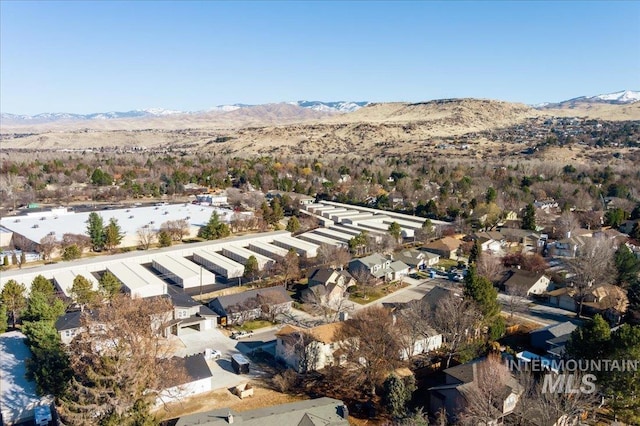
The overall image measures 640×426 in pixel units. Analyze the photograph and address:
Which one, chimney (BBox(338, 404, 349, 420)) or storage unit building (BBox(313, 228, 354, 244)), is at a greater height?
storage unit building (BBox(313, 228, 354, 244))

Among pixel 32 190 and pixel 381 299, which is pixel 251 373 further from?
pixel 32 190

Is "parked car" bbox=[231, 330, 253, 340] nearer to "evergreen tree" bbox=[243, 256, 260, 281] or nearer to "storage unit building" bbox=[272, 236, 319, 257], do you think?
"evergreen tree" bbox=[243, 256, 260, 281]

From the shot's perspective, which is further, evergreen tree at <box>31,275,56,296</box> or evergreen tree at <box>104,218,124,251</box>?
evergreen tree at <box>104,218,124,251</box>

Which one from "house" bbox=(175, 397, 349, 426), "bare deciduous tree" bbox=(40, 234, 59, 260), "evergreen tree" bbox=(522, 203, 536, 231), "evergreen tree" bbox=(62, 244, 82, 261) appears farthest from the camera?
"evergreen tree" bbox=(522, 203, 536, 231)

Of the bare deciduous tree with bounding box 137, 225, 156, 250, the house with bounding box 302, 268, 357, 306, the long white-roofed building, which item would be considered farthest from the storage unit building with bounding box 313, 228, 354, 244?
the long white-roofed building

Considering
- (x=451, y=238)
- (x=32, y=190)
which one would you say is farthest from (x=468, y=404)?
(x=32, y=190)

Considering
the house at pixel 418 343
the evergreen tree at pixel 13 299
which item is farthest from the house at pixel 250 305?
the evergreen tree at pixel 13 299
